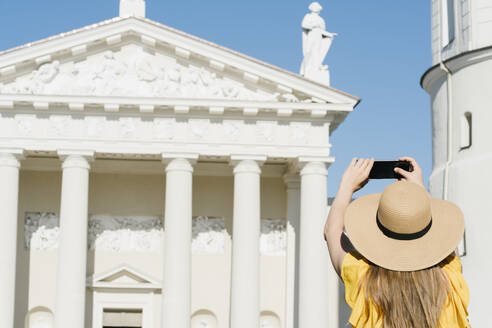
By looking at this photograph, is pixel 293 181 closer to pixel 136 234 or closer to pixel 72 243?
pixel 136 234

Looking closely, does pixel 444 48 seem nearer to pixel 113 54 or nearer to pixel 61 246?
pixel 113 54

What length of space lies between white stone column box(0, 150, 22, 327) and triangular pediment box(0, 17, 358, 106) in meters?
1.97

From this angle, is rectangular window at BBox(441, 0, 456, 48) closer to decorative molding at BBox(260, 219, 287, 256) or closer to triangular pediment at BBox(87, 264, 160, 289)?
decorative molding at BBox(260, 219, 287, 256)

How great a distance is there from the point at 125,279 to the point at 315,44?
29.4 ft

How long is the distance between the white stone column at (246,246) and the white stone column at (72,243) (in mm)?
4096

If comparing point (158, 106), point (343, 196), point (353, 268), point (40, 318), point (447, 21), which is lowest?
point (40, 318)

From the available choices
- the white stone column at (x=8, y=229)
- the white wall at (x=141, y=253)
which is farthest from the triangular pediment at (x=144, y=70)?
the white wall at (x=141, y=253)

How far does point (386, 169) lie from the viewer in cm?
400

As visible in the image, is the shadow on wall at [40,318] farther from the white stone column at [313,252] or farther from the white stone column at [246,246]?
the white stone column at [313,252]

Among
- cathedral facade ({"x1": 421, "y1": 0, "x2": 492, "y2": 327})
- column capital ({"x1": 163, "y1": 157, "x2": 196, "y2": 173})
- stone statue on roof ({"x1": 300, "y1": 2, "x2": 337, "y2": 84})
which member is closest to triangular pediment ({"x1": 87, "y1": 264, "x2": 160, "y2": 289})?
column capital ({"x1": 163, "y1": 157, "x2": 196, "y2": 173})

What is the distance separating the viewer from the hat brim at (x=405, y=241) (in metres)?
3.27

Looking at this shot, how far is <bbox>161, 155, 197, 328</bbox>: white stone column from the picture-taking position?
2581 centimetres

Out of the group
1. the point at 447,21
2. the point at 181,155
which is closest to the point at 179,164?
the point at 181,155

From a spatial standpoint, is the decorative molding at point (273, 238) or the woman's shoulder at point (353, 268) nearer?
the woman's shoulder at point (353, 268)
